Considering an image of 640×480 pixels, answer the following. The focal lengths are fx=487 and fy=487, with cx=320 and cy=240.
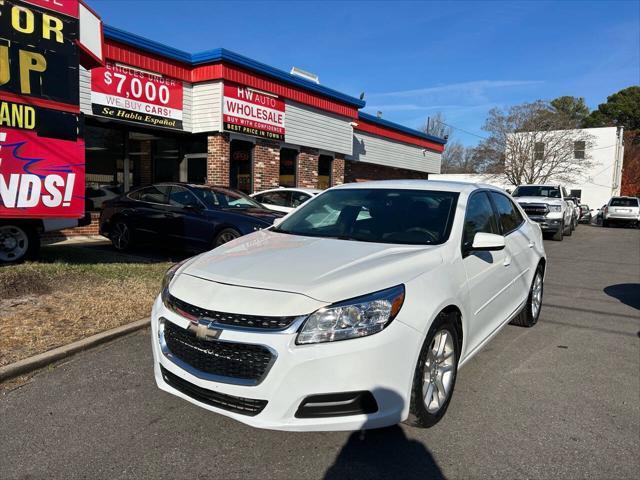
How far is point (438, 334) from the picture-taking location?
3.10 meters

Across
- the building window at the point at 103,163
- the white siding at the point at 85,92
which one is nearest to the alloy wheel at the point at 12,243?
the white siding at the point at 85,92

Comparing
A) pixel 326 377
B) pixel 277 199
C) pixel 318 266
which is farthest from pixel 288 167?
pixel 326 377

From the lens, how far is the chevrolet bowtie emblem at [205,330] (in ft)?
8.83

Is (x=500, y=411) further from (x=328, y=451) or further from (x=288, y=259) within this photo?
(x=288, y=259)

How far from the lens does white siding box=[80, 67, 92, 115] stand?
11.0 m

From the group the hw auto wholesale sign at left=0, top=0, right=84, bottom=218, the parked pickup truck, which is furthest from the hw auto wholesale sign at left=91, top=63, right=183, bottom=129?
the parked pickup truck

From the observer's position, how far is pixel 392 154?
945 inches

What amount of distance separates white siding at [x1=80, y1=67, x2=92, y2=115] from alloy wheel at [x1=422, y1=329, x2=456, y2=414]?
1054 centimetres

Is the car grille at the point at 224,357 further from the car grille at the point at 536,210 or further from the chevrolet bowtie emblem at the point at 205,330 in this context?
the car grille at the point at 536,210

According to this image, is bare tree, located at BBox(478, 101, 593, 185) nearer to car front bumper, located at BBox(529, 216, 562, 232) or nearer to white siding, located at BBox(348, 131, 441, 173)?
white siding, located at BBox(348, 131, 441, 173)

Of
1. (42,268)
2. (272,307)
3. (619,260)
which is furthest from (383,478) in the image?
(619,260)

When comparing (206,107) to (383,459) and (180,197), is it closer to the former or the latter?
(180,197)

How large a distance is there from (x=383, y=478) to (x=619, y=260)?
11.8m

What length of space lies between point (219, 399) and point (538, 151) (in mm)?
40105
